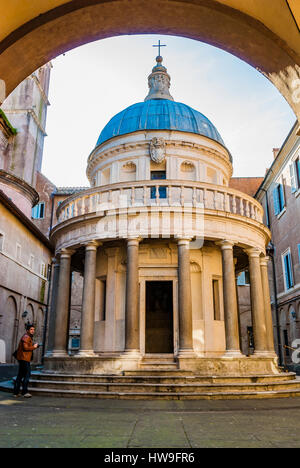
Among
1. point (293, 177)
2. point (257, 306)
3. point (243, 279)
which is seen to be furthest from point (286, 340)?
point (257, 306)

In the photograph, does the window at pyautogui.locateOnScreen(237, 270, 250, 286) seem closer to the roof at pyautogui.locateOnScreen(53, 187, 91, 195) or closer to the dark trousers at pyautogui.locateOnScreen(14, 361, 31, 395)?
the roof at pyautogui.locateOnScreen(53, 187, 91, 195)

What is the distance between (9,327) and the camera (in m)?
25.8

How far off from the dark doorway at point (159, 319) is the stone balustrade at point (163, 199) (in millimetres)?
5754

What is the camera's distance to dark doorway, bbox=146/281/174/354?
2122cm

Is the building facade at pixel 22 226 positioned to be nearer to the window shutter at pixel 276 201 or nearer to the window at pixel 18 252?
the window at pixel 18 252

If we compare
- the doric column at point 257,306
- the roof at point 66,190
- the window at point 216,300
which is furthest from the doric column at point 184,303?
the roof at point 66,190

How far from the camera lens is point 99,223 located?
55.3 feet

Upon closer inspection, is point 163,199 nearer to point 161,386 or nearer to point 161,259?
point 161,259

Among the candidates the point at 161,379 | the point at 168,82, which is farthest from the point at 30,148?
the point at 161,379

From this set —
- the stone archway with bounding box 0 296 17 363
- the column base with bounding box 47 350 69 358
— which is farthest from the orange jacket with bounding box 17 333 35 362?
the stone archway with bounding box 0 296 17 363

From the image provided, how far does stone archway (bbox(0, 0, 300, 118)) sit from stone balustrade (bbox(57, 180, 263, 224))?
1094 centimetres

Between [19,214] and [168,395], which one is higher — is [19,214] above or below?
above

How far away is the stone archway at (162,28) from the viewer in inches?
181

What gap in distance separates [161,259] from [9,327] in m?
13.1
